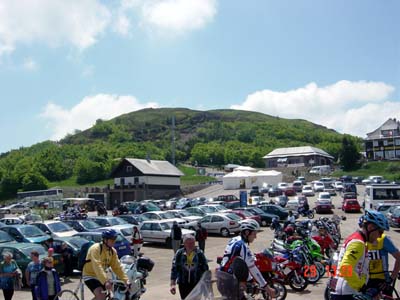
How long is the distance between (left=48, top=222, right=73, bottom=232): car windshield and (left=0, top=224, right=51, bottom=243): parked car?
6.16ft

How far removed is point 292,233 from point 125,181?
64719mm

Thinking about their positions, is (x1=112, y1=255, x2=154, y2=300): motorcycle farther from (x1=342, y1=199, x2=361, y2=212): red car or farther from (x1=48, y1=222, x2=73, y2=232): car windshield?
(x1=342, y1=199, x2=361, y2=212): red car

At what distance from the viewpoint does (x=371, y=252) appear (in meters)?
6.75

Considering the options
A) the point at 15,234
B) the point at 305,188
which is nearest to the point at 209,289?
the point at 15,234

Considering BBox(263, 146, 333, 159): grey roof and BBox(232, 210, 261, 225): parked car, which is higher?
BBox(263, 146, 333, 159): grey roof

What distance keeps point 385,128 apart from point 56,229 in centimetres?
11613

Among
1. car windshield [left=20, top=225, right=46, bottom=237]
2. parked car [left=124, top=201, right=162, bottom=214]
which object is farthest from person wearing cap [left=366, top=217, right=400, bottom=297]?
parked car [left=124, top=201, right=162, bottom=214]

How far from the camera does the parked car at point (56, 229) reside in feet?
80.3

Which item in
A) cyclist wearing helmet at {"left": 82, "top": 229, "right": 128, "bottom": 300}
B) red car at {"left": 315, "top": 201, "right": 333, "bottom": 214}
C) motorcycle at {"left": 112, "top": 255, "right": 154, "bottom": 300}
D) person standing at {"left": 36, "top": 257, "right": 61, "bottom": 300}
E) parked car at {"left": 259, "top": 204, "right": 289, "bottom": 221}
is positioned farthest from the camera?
red car at {"left": 315, "top": 201, "right": 333, "bottom": 214}

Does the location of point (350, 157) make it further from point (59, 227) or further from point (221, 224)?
point (59, 227)

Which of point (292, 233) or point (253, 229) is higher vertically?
point (253, 229)

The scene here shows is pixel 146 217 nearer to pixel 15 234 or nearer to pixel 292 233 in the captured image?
pixel 15 234

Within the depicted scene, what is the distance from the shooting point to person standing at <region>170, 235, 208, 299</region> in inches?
297

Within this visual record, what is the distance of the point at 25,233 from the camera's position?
22188mm
